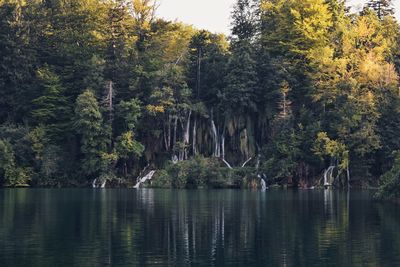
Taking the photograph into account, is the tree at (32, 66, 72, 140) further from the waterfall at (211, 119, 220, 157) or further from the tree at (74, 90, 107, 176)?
the waterfall at (211, 119, 220, 157)

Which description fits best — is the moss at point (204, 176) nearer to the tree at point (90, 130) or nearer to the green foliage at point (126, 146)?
the green foliage at point (126, 146)

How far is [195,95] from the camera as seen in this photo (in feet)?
307

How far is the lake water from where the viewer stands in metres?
28.5

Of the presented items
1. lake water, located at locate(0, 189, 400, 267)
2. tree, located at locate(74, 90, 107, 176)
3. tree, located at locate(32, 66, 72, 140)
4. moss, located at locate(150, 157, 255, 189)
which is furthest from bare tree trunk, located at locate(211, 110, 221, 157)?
lake water, located at locate(0, 189, 400, 267)

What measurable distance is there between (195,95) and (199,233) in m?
58.0

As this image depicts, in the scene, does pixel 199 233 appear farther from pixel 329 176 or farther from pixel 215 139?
pixel 215 139

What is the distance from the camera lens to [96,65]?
88750 millimetres

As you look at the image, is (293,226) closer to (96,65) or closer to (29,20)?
(96,65)

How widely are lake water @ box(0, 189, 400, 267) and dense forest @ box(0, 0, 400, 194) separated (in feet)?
89.3

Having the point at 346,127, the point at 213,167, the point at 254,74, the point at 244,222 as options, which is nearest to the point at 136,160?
the point at 213,167

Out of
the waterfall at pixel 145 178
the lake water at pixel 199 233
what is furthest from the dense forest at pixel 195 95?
the lake water at pixel 199 233

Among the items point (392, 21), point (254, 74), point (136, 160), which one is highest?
point (392, 21)

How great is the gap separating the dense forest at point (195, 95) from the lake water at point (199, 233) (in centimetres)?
2722

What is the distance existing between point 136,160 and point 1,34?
21.1 metres
